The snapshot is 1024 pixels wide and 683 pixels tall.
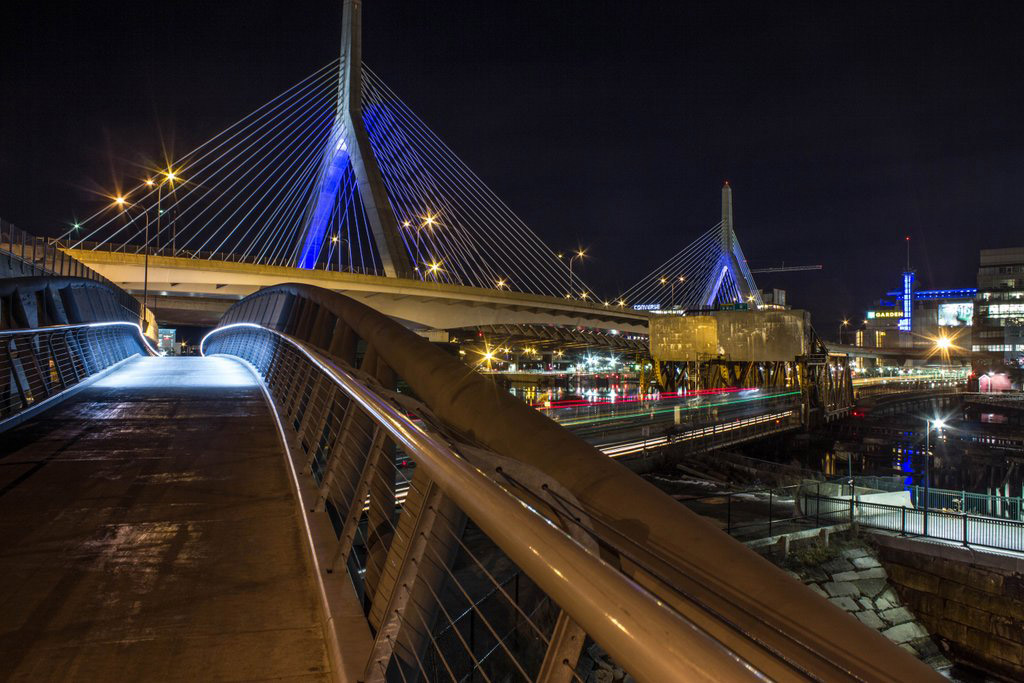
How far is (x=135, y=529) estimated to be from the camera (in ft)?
15.1

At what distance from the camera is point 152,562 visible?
4008mm

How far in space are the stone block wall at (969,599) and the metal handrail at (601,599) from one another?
1846 centimetres

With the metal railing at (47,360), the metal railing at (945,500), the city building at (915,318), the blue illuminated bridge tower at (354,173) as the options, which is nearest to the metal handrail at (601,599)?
the metal railing at (47,360)

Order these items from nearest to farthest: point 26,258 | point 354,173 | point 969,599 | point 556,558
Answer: point 556,558, point 969,599, point 26,258, point 354,173

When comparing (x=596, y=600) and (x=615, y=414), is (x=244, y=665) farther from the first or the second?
(x=615, y=414)

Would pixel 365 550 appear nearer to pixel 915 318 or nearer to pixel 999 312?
pixel 999 312

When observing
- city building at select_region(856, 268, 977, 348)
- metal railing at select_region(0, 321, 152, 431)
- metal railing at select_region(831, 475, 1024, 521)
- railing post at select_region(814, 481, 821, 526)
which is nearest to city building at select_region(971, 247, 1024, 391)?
city building at select_region(856, 268, 977, 348)

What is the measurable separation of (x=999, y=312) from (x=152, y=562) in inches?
4920

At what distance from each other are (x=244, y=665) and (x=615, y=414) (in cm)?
2527

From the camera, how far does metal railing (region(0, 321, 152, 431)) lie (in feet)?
29.2

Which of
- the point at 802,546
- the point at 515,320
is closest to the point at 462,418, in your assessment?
the point at 802,546

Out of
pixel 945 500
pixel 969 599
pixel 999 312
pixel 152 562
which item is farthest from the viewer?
pixel 999 312

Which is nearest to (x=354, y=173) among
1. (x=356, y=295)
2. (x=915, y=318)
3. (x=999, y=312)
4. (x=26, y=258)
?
(x=356, y=295)

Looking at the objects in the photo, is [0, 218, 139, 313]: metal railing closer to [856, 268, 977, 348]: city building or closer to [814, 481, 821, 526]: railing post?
[814, 481, 821, 526]: railing post
